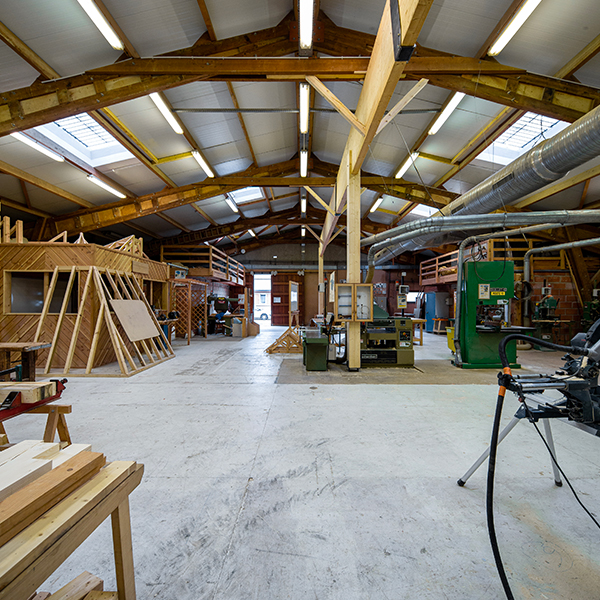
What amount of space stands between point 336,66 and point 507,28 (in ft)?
7.34

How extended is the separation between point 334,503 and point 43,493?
157cm

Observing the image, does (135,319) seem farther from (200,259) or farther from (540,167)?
(540,167)

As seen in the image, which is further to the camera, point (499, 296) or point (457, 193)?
point (457, 193)

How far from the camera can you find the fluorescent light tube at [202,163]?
7.30 meters

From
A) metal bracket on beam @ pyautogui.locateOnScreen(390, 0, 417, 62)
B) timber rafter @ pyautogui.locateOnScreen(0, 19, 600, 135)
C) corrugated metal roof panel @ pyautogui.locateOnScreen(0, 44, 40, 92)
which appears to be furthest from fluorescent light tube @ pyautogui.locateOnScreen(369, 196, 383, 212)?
corrugated metal roof panel @ pyautogui.locateOnScreen(0, 44, 40, 92)

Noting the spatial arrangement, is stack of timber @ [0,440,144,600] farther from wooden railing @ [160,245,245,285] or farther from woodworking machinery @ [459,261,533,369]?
wooden railing @ [160,245,245,285]

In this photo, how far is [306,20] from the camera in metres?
3.85

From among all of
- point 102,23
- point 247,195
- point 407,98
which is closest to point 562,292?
point 407,98

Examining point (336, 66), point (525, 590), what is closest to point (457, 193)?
point (336, 66)

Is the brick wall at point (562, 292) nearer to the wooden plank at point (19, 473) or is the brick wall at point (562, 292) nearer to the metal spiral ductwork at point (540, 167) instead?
the metal spiral ductwork at point (540, 167)

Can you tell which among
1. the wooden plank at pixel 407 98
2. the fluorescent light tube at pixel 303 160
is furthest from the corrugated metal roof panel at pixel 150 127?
the wooden plank at pixel 407 98

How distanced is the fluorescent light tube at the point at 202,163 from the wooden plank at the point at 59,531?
7.72 metres

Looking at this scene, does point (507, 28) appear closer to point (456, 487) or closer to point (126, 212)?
point (456, 487)

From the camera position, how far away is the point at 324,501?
6.15 feet
